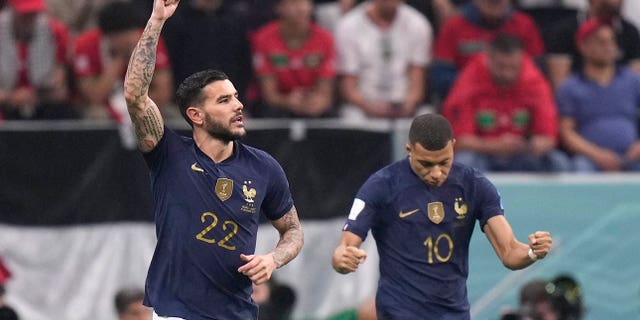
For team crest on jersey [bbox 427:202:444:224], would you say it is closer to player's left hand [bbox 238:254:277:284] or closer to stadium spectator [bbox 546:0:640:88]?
player's left hand [bbox 238:254:277:284]

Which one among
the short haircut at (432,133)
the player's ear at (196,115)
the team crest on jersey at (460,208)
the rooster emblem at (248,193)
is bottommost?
→ the team crest on jersey at (460,208)

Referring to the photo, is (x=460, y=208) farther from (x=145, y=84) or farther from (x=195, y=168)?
(x=145, y=84)

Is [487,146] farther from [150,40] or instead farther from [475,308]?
[150,40]

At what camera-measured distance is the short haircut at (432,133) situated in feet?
27.4

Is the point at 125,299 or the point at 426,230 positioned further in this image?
the point at 125,299

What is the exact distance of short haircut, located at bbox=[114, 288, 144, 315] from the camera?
1050cm

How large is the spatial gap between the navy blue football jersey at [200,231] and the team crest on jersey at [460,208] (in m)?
1.44

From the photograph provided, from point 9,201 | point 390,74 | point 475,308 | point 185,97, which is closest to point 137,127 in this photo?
point 185,97

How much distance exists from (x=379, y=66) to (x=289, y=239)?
578 cm

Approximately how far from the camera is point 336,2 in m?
14.4

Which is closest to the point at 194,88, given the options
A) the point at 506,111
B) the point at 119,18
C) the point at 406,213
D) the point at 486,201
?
the point at 406,213

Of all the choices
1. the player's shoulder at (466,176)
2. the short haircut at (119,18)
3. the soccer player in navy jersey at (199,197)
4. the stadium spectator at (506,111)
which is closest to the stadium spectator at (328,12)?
the stadium spectator at (506,111)

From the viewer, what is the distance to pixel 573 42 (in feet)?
45.8

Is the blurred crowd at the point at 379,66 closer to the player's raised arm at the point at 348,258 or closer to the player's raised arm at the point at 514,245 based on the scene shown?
the player's raised arm at the point at 514,245
